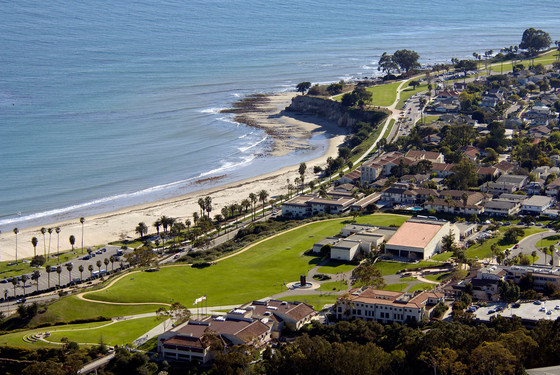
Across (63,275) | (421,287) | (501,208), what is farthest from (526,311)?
(63,275)

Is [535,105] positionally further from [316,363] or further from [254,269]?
[316,363]

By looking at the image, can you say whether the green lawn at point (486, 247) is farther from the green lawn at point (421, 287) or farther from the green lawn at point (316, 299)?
the green lawn at point (316, 299)

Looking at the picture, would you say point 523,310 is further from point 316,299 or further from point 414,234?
point 414,234

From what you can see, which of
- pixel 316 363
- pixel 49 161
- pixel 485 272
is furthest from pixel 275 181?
pixel 316 363

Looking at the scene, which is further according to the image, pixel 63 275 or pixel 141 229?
pixel 141 229

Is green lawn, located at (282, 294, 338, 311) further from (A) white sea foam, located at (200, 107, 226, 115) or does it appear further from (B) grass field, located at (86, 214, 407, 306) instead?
(A) white sea foam, located at (200, 107, 226, 115)

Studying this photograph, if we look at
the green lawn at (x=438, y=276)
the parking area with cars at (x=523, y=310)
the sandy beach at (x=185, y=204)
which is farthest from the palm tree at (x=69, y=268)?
the parking area with cars at (x=523, y=310)

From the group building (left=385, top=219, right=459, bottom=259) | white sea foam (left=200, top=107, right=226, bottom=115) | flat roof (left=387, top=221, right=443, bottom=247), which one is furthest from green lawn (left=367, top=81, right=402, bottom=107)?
flat roof (left=387, top=221, right=443, bottom=247)
